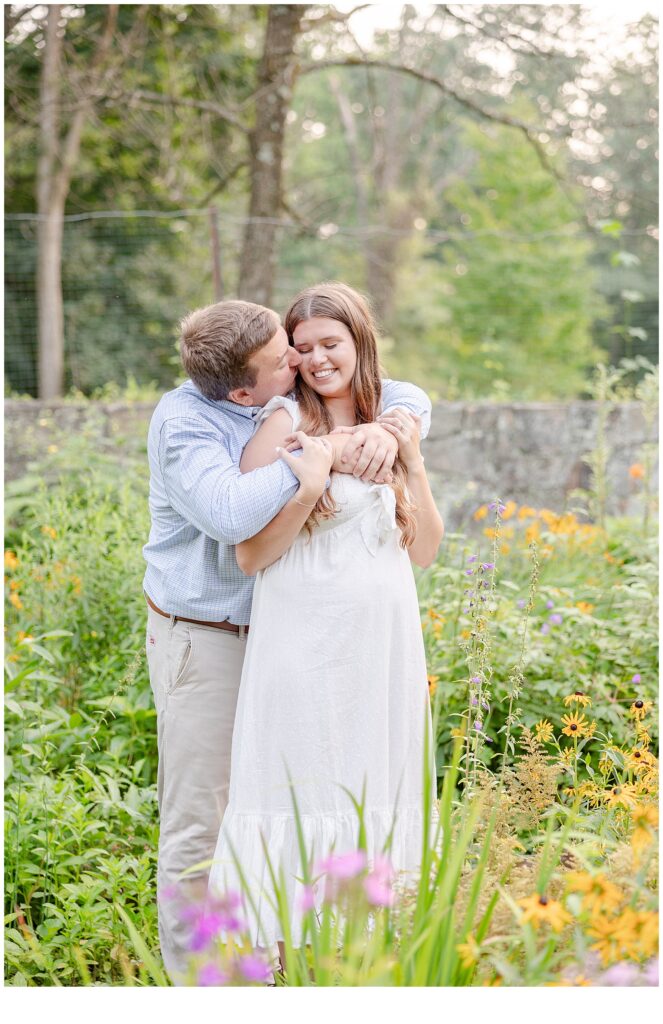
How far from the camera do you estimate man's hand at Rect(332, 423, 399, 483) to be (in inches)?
80.4

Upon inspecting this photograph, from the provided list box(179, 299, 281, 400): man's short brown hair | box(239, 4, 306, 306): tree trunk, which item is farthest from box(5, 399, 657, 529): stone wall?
box(179, 299, 281, 400): man's short brown hair

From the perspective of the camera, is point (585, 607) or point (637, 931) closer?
point (637, 931)

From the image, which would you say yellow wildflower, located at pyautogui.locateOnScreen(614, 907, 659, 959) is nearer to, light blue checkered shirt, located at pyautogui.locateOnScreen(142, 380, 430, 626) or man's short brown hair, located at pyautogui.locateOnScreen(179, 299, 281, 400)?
light blue checkered shirt, located at pyautogui.locateOnScreen(142, 380, 430, 626)

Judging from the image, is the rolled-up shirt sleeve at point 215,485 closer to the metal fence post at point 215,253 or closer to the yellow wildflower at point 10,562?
the yellow wildflower at point 10,562

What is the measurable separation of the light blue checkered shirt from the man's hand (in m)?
0.17

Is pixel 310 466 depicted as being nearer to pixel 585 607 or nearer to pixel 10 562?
pixel 585 607

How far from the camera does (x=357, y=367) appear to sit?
2.23 metres

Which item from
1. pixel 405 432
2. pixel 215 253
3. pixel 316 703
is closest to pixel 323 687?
pixel 316 703

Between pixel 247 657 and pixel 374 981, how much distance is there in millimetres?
908

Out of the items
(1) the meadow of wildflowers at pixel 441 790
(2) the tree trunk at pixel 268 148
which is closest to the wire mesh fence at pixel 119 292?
(2) the tree trunk at pixel 268 148

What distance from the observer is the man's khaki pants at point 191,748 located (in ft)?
7.25

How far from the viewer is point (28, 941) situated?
228 centimetres

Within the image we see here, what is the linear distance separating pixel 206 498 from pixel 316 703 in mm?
509
